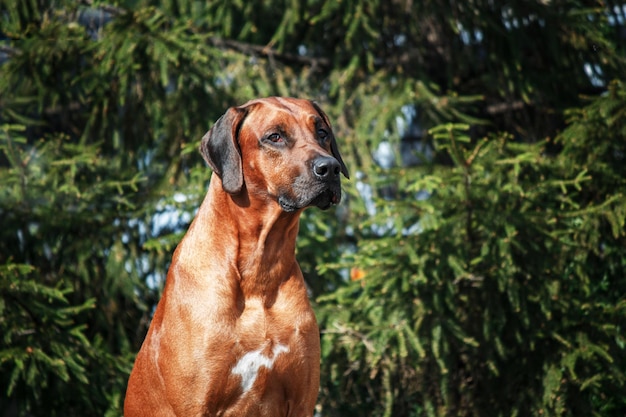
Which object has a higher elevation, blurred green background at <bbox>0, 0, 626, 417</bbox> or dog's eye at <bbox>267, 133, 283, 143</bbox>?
dog's eye at <bbox>267, 133, 283, 143</bbox>

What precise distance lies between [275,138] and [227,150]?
202 millimetres

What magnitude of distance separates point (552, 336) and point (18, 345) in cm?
352

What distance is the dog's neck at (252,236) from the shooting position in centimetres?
321

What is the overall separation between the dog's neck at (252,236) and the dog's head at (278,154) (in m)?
0.08

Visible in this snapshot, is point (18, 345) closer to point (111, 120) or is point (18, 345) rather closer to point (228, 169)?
point (111, 120)

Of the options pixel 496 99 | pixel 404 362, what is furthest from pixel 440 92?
pixel 404 362

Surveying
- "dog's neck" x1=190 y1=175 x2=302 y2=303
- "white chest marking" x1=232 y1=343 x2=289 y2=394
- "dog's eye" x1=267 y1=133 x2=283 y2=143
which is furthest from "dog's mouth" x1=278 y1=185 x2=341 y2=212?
"white chest marking" x1=232 y1=343 x2=289 y2=394

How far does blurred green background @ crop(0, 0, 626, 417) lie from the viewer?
522 centimetres

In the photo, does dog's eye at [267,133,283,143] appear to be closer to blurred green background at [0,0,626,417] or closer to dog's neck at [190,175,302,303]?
dog's neck at [190,175,302,303]

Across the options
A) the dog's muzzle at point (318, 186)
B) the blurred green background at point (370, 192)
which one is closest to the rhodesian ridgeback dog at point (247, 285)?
the dog's muzzle at point (318, 186)

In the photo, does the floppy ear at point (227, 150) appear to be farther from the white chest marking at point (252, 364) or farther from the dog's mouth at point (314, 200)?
the white chest marking at point (252, 364)

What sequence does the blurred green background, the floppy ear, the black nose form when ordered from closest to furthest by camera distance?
1. the black nose
2. the floppy ear
3. the blurred green background

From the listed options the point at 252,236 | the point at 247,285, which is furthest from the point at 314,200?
the point at 247,285

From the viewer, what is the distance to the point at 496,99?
280 inches
